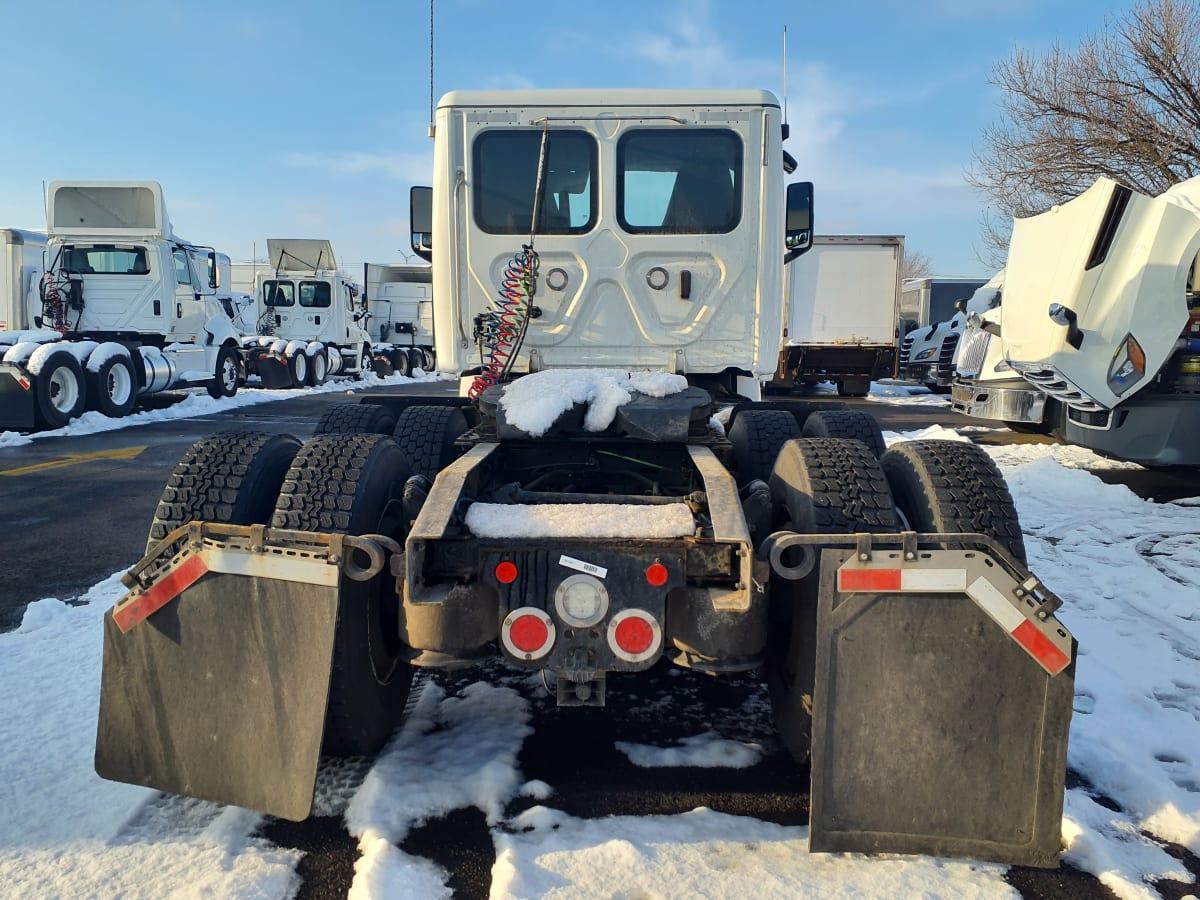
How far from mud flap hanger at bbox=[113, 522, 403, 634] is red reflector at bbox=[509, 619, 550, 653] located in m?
0.42

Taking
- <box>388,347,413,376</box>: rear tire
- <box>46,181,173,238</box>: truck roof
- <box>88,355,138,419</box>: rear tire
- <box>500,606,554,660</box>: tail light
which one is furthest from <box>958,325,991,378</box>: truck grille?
<box>388,347,413,376</box>: rear tire

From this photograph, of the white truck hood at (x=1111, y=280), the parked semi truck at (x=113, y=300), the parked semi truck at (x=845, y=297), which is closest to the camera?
the white truck hood at (x=1111, y=280)

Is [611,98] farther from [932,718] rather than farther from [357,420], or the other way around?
[932,718]

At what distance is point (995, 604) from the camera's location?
2.18 metres

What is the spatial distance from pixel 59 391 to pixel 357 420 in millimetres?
10839

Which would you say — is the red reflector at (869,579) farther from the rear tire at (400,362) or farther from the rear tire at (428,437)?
the rear tire at (400,362)

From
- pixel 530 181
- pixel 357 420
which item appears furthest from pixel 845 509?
pixel 530 181

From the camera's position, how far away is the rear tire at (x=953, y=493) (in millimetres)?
2717

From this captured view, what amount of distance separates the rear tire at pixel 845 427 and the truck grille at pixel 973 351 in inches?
246

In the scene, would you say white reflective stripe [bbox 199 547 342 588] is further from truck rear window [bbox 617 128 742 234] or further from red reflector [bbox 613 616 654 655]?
truck rear window [bbox 617 128 742 234]

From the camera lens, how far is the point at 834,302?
1811 centimetres

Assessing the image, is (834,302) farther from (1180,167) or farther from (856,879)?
(856,879)

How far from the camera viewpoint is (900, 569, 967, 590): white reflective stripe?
2191 millimetres

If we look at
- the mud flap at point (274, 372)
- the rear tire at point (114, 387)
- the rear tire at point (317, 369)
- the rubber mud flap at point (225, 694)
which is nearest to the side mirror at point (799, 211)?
the rubber mud flap at point (225, 694)
